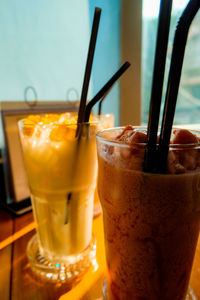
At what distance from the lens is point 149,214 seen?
32cm

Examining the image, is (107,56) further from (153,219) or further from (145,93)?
(153,219)

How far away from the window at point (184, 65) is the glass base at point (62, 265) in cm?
108

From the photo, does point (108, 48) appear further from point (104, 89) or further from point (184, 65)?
point (104, 89)

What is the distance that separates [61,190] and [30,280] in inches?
8.7

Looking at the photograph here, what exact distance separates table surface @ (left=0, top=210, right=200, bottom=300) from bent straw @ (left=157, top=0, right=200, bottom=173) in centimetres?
34

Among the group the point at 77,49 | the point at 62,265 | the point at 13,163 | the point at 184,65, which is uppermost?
the point at 77,49

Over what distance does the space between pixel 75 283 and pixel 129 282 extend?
17cm

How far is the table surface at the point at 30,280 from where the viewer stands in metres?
0.45

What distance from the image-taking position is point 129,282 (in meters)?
0.37

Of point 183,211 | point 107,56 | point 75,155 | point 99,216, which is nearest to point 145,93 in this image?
point 107,56

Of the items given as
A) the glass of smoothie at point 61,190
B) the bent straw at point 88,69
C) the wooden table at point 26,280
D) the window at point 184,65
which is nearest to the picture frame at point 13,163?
the wooden table at point 26,280

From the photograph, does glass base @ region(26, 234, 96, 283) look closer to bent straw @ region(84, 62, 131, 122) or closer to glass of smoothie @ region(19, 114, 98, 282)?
glass of smoothie @ region(19, 114, 98, 282)

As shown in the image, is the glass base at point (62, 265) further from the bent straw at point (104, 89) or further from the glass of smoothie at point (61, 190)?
the bent straw at point (104, 89)

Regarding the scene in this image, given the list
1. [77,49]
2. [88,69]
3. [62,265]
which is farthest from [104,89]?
[77,49]
